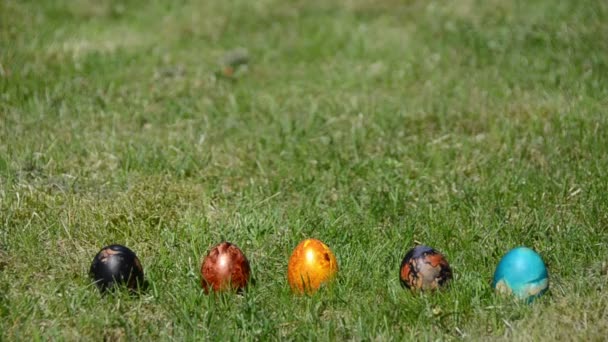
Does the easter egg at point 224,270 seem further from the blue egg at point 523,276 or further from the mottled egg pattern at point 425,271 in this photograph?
the blue egg at point 523,276

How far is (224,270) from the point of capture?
4.02m

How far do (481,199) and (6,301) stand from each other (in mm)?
2776

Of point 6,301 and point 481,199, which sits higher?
point 6,301

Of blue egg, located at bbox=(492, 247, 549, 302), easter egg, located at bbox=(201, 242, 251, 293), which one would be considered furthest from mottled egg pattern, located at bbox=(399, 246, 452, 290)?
easter egg, located at bbox=(201, 242, 251, 293)

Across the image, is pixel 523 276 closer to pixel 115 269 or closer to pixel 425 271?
pixel 425 271

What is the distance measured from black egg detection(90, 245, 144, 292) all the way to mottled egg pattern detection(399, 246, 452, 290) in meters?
1.31

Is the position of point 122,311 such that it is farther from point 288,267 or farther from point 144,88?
point 144,88

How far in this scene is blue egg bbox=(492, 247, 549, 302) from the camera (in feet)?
13.0

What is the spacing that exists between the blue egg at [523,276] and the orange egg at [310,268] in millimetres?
825

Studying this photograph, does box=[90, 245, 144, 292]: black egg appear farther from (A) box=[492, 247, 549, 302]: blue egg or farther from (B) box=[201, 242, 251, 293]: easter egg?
(A) box=[492, 247, 549, 302]: blue egg

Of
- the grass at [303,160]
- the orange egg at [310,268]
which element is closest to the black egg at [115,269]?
the grass at [303,160]

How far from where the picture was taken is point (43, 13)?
8586 mm

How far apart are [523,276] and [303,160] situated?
86.7 inches

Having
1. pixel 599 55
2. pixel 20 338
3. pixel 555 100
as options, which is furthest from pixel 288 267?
pixel 599 55
